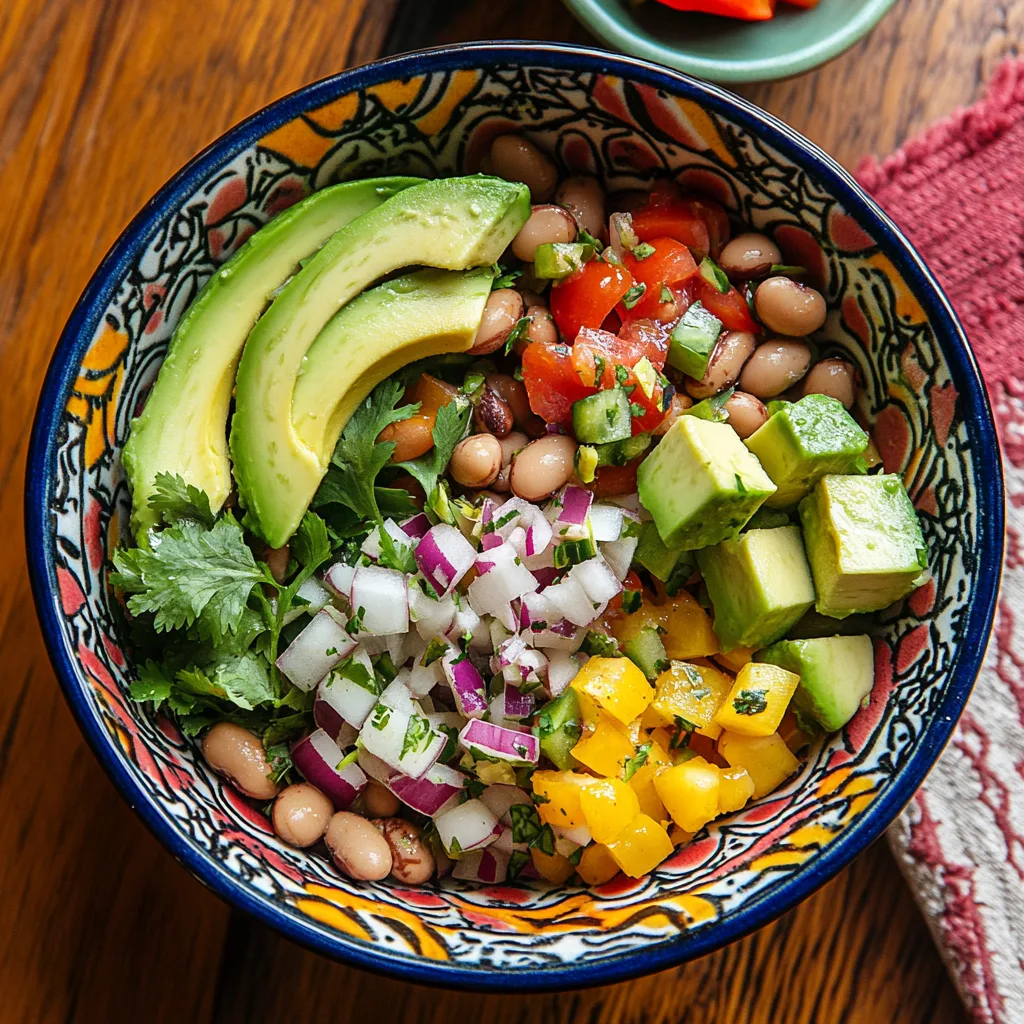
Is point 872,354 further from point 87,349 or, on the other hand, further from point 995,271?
point 87,349

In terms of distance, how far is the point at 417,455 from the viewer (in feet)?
5.43

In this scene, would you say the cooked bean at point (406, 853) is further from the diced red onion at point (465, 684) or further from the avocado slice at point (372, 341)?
the avocado slice at point (372, 341)

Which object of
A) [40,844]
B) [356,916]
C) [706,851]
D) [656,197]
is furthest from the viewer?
[40,844]

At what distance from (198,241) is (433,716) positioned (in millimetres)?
802

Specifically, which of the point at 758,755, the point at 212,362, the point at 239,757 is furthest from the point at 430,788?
the point at 212,362

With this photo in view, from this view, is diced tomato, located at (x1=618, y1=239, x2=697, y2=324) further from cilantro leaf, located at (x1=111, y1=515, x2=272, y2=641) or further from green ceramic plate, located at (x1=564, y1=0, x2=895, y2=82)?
cilantro leaf, located at (x1=111, y1=515, x2=272, y2=641)

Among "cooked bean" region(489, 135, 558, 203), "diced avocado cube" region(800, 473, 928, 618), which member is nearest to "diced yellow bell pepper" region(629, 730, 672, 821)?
"diced avocado cube" region(800, 473, 928, 618)

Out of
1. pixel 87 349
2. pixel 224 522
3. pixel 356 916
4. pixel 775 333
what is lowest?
pixel 356 916

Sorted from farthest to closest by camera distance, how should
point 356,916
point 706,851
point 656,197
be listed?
point 656,197, point 706,851, point 356,916

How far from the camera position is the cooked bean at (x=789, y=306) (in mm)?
1666

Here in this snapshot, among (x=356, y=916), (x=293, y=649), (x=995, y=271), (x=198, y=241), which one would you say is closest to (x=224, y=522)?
(x=293, y=649)

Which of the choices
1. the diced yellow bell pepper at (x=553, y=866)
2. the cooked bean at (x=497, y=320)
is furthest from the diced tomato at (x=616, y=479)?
the diced yellow bell pepper at (x=553, y=866)

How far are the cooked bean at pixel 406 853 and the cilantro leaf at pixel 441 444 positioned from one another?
20.1 inches

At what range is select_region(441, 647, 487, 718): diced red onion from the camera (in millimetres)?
1592
